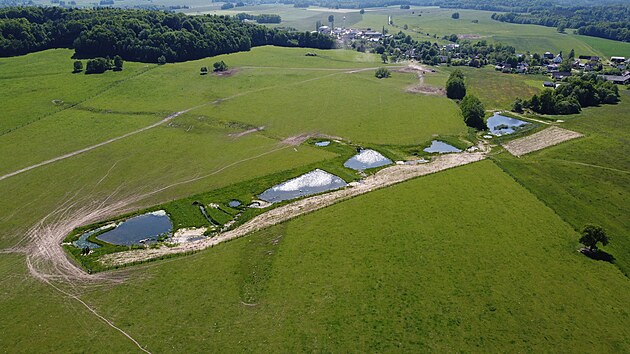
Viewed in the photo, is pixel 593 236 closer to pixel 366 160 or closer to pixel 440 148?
pixel 440 148

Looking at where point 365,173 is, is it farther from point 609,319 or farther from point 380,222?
point 609,319

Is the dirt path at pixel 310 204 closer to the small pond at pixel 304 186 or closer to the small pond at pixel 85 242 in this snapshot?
the small pond at pixel 304 186

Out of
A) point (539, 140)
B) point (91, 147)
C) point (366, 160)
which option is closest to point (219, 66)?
point (91, 147)

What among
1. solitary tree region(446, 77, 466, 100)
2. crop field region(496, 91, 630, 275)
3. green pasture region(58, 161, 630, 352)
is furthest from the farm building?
green pasture region(58, 161, 630, 352)

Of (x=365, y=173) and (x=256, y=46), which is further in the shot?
(x=256, y=46)

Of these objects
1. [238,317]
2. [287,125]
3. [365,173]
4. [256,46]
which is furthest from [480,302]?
[256,46]

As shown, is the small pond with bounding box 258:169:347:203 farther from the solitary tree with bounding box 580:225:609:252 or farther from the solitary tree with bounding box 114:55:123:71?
the solitary tree with bounding box 114:55:123:71

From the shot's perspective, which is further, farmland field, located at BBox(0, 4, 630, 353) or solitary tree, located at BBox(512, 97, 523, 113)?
solitary tree, located at BBox(512, 97, 523, 113)

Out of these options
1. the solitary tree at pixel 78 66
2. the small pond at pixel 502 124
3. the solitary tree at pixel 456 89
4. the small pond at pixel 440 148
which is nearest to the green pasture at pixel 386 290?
the small pond at pixel 440 148
